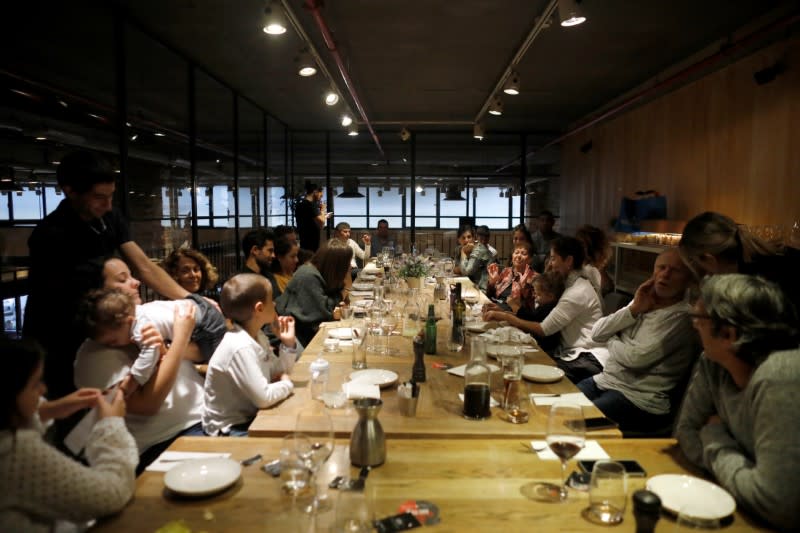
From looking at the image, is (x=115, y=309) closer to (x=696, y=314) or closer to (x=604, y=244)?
(x=696, y=314)

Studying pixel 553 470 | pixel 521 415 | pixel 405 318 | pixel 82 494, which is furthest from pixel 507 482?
pixel 405 318

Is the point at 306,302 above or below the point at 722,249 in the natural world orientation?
below

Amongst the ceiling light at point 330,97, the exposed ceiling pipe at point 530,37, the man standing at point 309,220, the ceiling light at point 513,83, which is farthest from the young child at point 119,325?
the man standing at point 309,220

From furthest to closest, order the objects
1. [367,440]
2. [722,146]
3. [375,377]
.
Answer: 1. [722,146]
2. [375,377]
3. [367,440]

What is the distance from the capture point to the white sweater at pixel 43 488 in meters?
1.23

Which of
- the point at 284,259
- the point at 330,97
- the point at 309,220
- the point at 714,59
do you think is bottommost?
the point at 284,259

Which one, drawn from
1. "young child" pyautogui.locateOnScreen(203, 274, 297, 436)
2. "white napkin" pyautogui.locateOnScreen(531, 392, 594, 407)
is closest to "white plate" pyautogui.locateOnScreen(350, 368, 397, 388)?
"young child" pyautogui.locateOnScreen(203, 274, 297, 436)

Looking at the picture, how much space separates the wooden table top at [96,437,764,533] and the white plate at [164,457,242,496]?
0.02 meters

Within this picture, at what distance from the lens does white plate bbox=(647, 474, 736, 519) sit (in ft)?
4.42

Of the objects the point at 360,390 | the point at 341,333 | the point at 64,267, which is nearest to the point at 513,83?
the point at 341,333

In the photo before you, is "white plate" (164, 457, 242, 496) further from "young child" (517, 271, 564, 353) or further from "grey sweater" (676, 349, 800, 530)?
"young child" (517, 271, 564, 353)

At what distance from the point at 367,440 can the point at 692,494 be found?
2.74 ft

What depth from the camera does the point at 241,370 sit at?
2098 millimetres

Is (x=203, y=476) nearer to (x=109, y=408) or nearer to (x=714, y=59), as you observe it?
(x=109, y=408)
